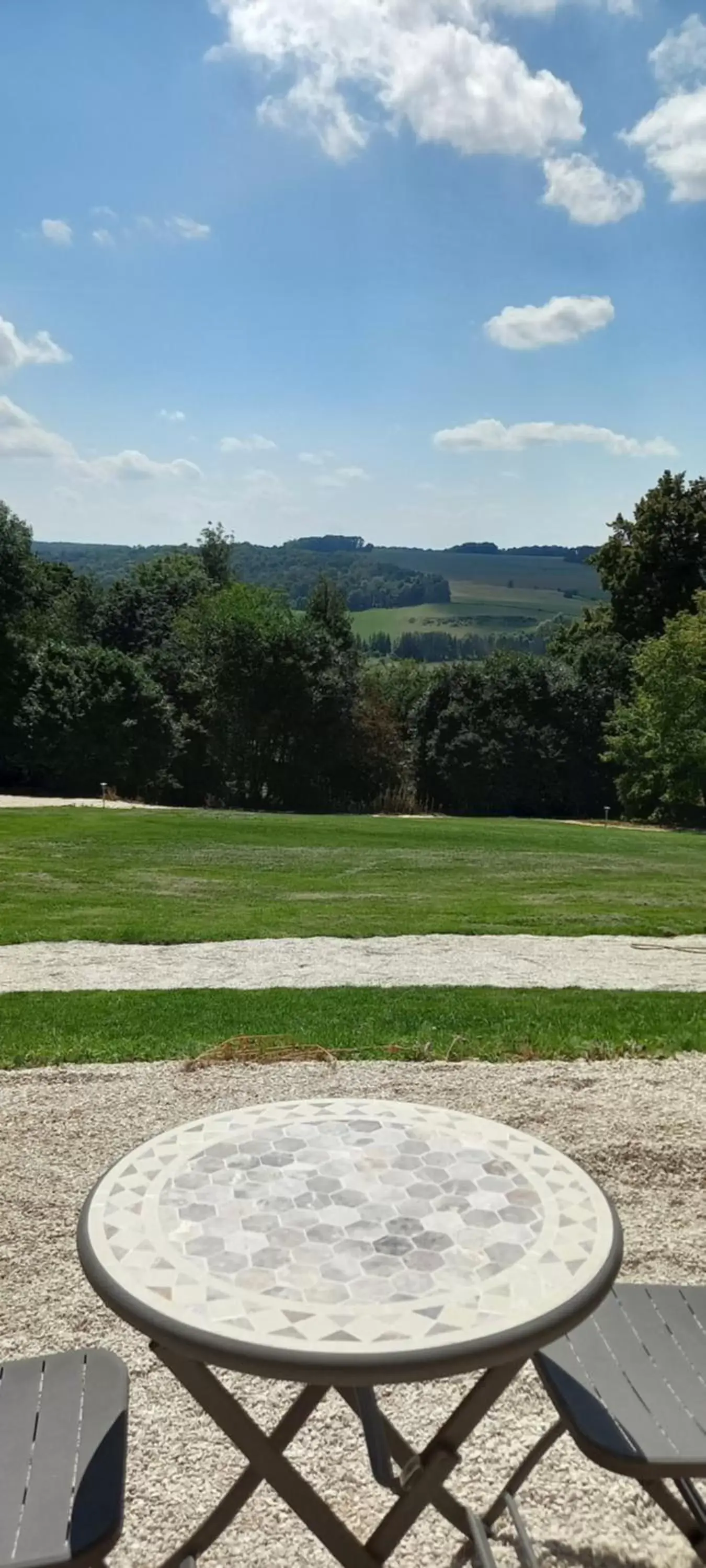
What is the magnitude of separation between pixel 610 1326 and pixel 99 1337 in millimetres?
1686

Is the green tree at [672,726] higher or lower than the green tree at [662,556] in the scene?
lower

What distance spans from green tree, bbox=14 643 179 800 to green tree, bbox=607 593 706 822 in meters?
14.8

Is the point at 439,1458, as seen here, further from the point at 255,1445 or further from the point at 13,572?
the point at 13,572

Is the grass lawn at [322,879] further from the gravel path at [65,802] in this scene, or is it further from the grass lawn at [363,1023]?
the grass lawn at [363,1023]

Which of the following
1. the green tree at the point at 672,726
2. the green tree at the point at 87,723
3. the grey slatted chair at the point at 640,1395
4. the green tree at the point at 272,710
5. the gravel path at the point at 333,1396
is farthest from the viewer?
the green tree at the point at 272,710

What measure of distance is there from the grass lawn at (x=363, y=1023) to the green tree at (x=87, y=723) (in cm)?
2507

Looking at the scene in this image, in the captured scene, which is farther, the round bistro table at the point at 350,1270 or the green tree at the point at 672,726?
the green tree at the point at 672,726

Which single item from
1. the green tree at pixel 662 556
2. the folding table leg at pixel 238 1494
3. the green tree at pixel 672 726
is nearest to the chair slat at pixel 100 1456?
the folding table leg at pixel 238 1494

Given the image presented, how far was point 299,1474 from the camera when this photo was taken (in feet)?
6.37

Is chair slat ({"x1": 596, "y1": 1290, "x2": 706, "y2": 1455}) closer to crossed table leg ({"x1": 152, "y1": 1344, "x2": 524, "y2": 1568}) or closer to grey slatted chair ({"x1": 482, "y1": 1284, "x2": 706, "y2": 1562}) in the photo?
grey slatted chair ({"x1": 482, "y1": 1284, "x2": 706, "y2": 1562})

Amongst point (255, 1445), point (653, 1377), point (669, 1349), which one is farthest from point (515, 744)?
point (255, 1445)

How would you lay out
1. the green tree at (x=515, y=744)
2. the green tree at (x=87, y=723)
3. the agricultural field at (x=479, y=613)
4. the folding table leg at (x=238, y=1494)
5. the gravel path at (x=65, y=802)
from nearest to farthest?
1. the folding table leg at (x=238, y=1494)
2. the gravel path at (x=65, y=802)
3. the green tree at (x=87, y=723)
4. the green tree at (x=515, y=744)
5. the agricultural field at (x=479, y=613)

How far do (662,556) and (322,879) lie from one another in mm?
25462

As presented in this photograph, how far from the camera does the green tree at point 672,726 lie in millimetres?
28672
